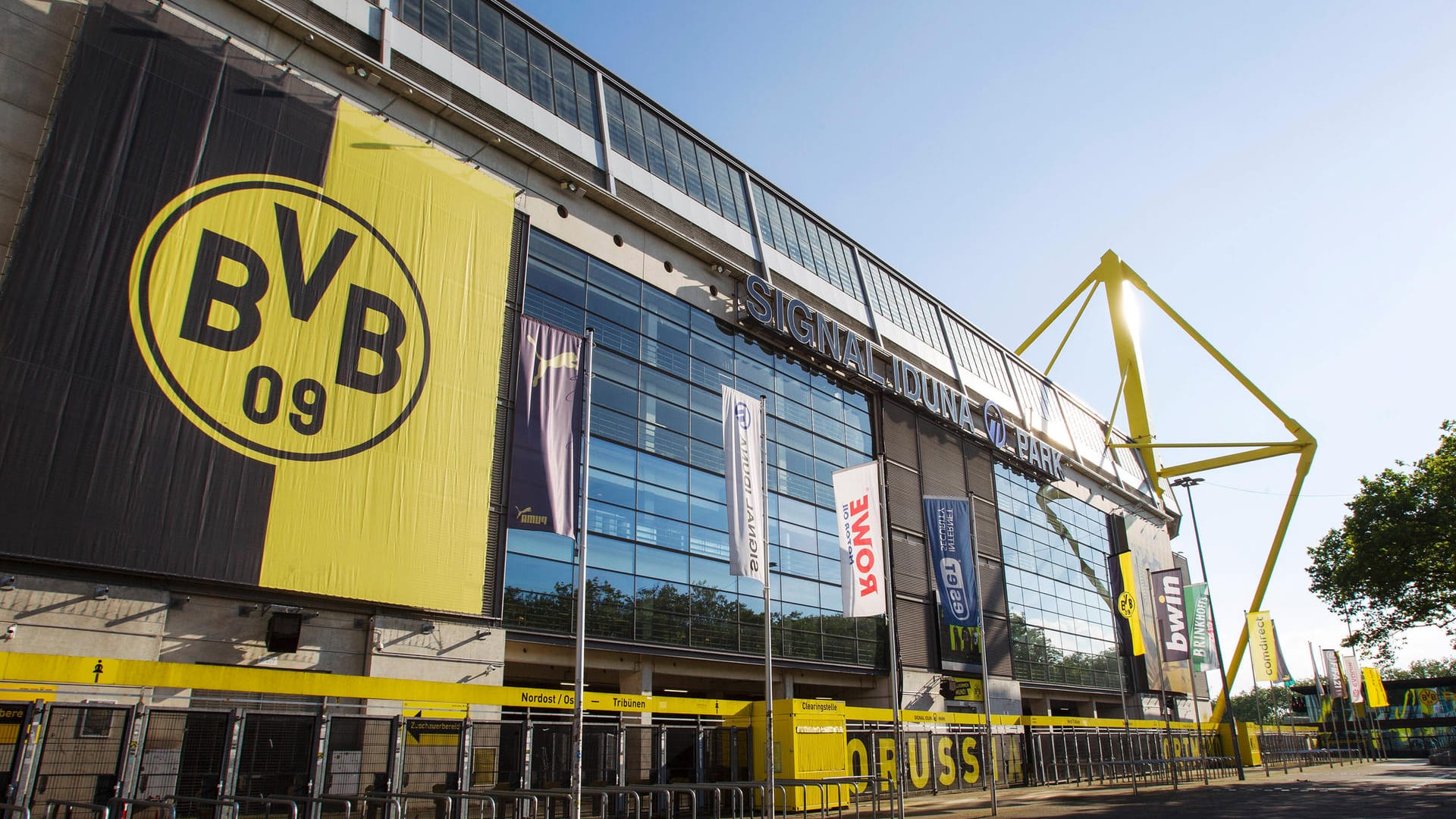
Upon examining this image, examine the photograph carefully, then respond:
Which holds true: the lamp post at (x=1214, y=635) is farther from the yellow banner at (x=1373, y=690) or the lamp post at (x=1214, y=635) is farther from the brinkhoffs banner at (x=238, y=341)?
the brinkhoffs banner at (x=238, y=341)

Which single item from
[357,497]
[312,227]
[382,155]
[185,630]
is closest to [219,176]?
[312,227]

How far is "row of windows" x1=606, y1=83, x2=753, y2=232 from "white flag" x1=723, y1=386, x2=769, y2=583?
47.4 feet

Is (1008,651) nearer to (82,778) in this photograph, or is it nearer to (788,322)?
(788,322)

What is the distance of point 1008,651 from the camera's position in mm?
44312

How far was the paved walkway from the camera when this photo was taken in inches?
862

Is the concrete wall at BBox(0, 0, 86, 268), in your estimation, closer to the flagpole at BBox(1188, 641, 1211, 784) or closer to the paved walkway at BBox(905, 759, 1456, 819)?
the paved walkway at BBox(905, 759, 1456, 819)

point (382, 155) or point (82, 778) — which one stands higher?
point (382, 155)

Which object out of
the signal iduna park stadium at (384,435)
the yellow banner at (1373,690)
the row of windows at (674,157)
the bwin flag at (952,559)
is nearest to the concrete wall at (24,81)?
the signal iduna park stadium at (384,435)

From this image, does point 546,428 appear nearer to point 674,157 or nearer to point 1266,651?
point 674,157

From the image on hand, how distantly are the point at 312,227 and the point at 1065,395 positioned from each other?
55059mm

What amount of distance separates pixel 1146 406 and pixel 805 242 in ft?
110

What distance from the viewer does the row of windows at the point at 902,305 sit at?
43.3 m

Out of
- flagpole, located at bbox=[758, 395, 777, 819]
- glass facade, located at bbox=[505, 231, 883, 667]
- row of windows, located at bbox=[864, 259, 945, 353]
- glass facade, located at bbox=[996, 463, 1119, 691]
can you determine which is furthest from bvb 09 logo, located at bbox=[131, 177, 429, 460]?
glass facade, located at bbox=[996, 463, 1119, 691]

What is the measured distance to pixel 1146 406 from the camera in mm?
59844
